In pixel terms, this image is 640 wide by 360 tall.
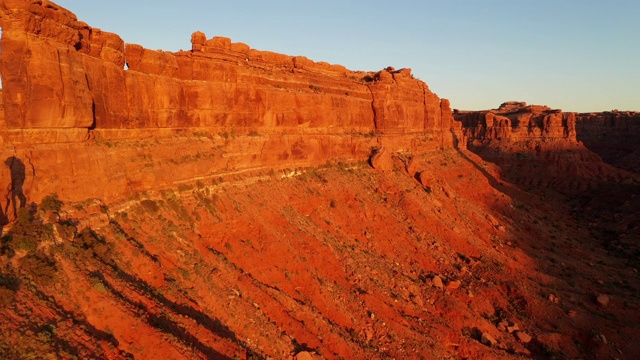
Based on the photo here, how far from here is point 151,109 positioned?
2067 centimetres

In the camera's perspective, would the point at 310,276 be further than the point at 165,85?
No

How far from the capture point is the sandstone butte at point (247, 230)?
42.7 feet

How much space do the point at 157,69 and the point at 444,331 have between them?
1957 centimetres

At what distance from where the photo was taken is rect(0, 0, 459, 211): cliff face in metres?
14.3

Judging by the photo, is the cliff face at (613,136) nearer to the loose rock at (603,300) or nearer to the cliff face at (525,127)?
the cliff face at (525,127)

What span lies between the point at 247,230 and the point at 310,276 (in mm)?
3949

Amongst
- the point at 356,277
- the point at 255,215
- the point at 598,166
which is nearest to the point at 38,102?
the point at 255,215

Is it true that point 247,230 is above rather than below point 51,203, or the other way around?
below

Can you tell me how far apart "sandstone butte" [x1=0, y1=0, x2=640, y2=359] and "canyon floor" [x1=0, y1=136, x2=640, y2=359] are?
0.09 metres

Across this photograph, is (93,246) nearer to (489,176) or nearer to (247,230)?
(247,230)

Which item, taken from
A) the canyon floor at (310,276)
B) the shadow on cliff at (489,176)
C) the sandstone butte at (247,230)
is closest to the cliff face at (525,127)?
the shadow on cliff at (489,176)

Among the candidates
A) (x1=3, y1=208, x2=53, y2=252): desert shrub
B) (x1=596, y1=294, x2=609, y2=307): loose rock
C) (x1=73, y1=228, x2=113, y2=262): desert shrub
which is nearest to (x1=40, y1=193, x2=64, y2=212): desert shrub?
(x1=3, y1=208, x2=53, y2=252): desert shrub

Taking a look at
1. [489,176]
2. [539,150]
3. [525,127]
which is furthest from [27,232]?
[525,127]

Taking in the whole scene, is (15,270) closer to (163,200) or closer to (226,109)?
(163,200)
